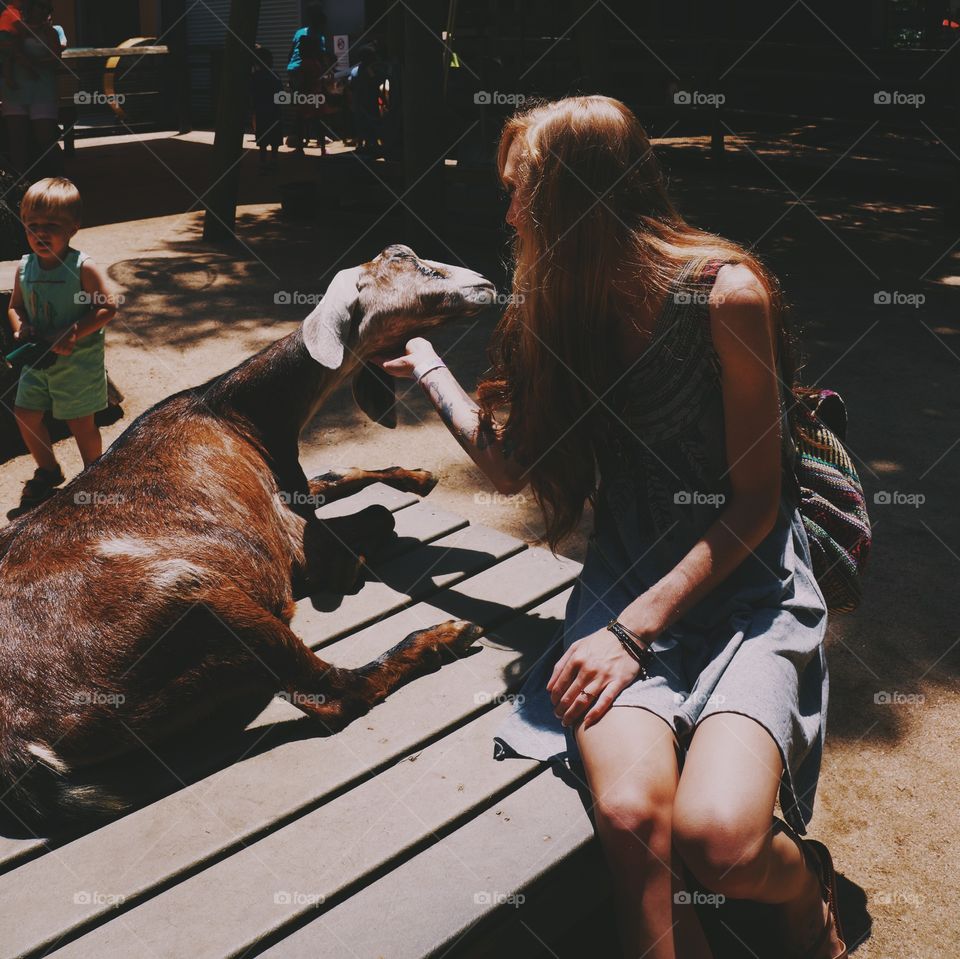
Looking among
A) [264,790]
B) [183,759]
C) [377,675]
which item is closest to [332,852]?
[264,790]

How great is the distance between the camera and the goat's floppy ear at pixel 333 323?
2924 millimetres

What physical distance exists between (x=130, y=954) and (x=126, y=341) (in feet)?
17.3

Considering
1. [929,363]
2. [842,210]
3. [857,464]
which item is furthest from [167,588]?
[842,210]

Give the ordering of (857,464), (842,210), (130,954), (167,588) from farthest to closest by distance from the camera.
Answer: (842,210)
(857,464)
(167,588)
(130,954)

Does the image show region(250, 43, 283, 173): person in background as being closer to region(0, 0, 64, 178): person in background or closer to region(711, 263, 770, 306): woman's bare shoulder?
region(0, 0, 64, 178): person in background

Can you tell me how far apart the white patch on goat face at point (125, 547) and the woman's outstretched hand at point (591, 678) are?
1033mm

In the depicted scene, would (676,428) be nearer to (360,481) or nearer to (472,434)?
(472,434)

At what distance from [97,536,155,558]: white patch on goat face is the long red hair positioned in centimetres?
87

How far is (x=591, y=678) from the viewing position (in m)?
2.11

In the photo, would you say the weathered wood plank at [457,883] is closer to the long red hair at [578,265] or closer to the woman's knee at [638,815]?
the woman's knee at [638,815]

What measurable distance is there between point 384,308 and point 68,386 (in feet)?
6.43

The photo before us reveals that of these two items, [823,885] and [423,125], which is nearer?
[823,885]

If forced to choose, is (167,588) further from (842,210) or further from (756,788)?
(842,210)

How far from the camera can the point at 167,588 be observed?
239cm
